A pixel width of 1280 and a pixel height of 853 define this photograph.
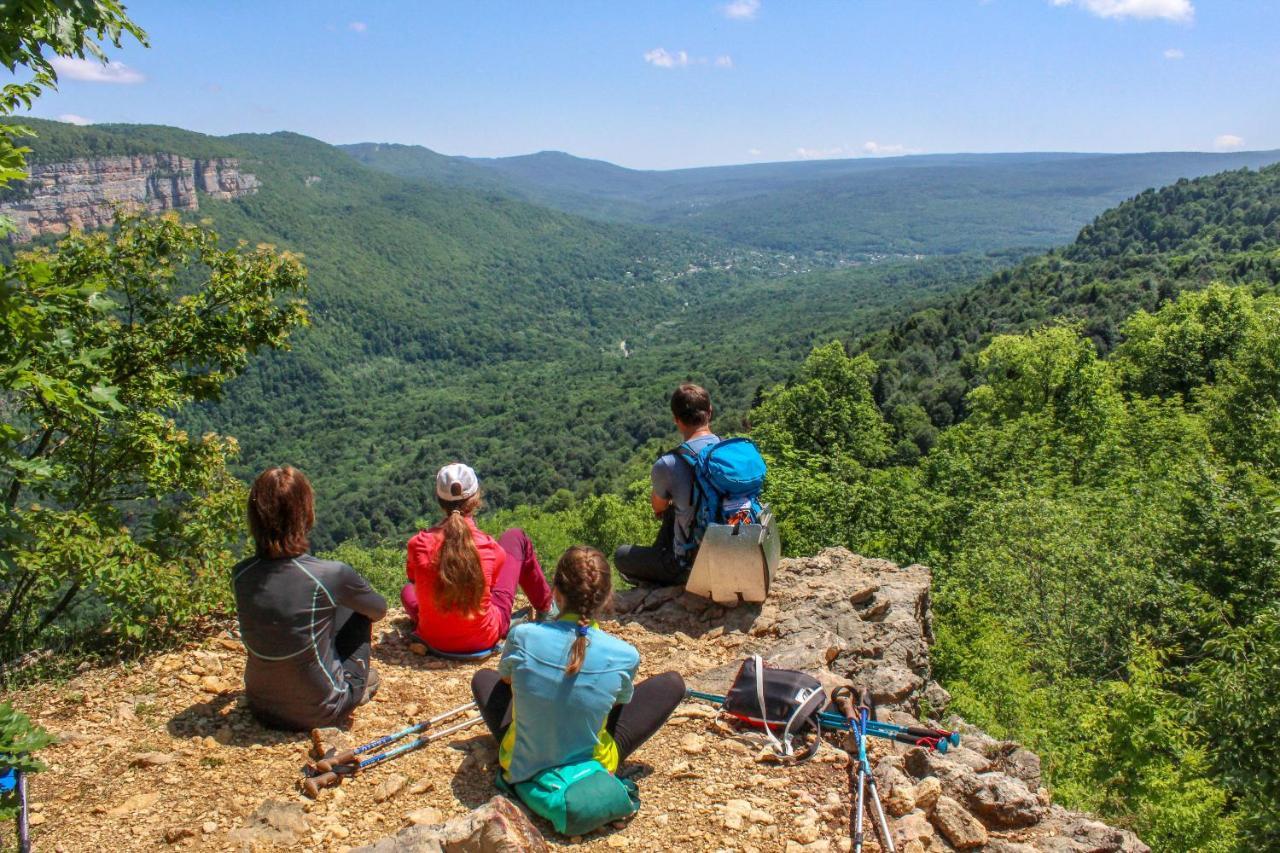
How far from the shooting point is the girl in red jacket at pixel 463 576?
4949 mm

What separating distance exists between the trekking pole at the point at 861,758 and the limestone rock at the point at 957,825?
0.99 feet

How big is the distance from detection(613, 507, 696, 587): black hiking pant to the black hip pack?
180cm

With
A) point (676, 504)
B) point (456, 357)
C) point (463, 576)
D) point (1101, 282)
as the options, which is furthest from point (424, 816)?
point (456, 357)

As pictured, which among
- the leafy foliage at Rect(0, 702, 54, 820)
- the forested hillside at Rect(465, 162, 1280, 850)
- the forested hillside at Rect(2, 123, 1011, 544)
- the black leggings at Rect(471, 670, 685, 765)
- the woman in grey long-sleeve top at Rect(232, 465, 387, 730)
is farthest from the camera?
the forested hillside at Rect(2, 123, 1011, 544)

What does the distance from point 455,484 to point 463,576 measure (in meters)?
0.60

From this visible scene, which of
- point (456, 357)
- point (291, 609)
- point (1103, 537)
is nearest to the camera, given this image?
point (291, 609)

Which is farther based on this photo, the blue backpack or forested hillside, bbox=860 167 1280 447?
forested hillside, bbox=860 167 1280 447

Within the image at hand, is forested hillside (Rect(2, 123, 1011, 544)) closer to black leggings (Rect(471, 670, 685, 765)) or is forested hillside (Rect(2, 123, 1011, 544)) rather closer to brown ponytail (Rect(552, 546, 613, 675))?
black leggings (Rect(471, 670, 685, 765))

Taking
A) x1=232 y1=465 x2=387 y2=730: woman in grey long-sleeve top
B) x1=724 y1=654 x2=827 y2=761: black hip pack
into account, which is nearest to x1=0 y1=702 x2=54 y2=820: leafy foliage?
x1=232 y1=465 x2=387 y2=730: woman in grey long-sleeve top

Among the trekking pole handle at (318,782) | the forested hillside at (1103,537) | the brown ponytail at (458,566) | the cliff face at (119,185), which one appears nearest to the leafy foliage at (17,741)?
the trekking pole handle at (318,782)

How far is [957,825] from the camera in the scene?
3.80m

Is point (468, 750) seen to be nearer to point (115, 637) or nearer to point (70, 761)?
point (70, 761)

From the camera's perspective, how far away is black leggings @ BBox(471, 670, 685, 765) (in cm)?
397

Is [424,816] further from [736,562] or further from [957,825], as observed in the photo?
[736,562]
